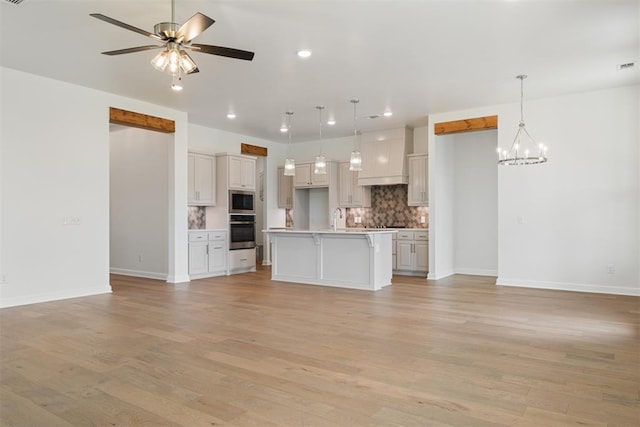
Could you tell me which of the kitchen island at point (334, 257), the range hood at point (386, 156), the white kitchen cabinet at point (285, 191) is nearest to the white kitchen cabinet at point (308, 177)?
the white kitchen cabinet at point (285, 191)

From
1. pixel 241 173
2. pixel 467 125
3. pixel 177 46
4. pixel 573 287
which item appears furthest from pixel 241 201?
pixel 573 287

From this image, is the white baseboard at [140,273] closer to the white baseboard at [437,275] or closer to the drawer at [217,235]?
the drawer at [217,235]

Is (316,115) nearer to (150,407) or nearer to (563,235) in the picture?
(563,235)

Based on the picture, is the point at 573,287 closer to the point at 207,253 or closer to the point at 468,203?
the point at 468,203

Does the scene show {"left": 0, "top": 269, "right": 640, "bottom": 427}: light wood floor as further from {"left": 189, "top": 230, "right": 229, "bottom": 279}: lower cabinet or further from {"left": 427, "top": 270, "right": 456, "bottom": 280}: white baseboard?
{"left": 189, "top": 230, "right": 229, "bottom": 279}: lower cabinet

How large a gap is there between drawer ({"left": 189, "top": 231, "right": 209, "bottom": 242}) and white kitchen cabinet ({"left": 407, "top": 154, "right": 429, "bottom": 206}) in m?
3.98

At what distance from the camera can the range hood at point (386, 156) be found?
8.46 m

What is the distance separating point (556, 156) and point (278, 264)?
4.81m

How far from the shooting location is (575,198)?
640 centimetres

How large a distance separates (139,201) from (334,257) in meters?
4.08

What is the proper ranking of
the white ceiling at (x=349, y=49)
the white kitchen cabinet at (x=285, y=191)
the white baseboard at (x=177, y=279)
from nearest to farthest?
the white ceiling at (x=349, y=49) < the white baseboard at (x=177, y=279) < the white kitchen cabinet at (x=285, y=191)

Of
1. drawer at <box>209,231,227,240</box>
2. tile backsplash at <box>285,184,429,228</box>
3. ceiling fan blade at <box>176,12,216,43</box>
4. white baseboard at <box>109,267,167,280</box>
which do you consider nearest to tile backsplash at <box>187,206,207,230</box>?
drawer at <box>209,231,227,240</box>

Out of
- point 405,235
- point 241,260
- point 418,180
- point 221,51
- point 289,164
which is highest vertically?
point 221,51

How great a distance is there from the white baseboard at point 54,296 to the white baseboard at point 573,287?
620 cm
